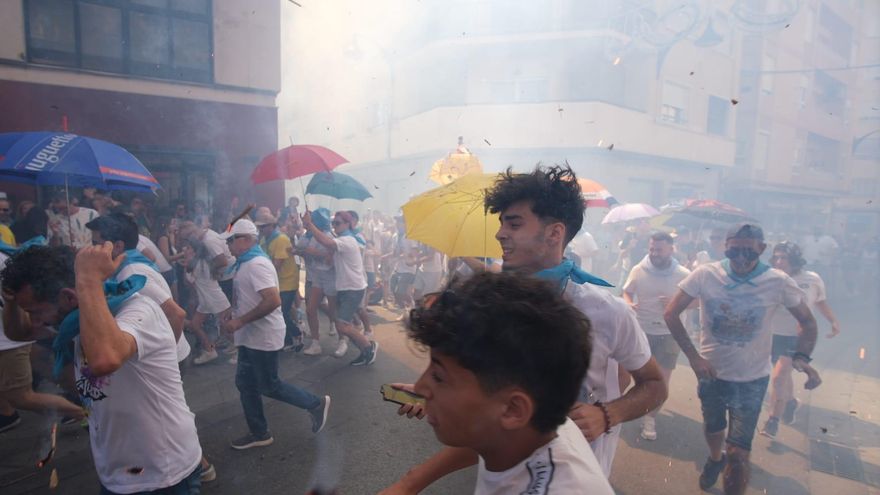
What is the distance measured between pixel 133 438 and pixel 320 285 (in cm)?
396

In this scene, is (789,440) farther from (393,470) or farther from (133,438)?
(133,438)

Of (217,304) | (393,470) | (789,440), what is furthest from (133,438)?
(789,440)

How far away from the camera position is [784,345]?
4434 millimetres

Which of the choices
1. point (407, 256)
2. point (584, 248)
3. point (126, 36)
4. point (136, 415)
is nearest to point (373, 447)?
point (136, 415)

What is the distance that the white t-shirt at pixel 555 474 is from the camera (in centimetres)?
90

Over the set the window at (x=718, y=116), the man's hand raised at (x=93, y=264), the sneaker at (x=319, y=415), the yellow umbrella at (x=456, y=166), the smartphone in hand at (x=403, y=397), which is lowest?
the sneaker at (x=319, y=415)

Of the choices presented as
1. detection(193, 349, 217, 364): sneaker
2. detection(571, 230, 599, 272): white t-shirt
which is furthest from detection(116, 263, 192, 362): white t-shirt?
detection(571, 230, 599, 272): white t-shirt

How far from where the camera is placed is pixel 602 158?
577 inches

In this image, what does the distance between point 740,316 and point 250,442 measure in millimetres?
3518

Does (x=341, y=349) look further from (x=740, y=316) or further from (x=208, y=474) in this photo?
(x=740, y=316)

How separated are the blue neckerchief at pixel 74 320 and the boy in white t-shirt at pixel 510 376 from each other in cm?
146

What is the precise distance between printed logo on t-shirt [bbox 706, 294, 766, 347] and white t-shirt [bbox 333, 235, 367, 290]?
356cm

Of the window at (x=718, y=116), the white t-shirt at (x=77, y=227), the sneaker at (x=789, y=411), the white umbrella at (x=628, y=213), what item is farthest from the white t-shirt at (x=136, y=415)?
the window at (x=718, y=116)

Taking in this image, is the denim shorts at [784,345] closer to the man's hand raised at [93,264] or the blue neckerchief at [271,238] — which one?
the man's hand raised at [93,264]
